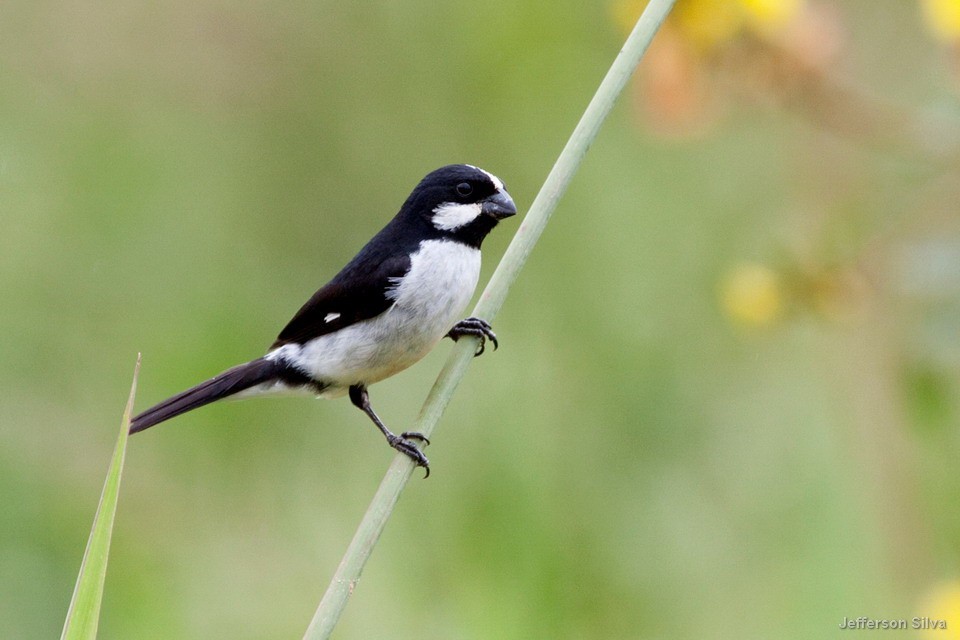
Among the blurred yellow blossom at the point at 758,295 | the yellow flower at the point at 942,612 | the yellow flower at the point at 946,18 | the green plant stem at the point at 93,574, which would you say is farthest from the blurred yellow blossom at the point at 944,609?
the green plant stem at the point at 93,574

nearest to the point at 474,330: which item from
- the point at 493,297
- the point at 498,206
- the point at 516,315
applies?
the point at 498,206

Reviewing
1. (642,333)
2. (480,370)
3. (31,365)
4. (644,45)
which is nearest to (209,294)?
(31,365)

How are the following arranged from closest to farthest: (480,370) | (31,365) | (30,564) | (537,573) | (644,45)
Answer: (644,45) → (537,573) → (30,564) → (480,370) → (31,365)

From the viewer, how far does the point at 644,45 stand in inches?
78.1

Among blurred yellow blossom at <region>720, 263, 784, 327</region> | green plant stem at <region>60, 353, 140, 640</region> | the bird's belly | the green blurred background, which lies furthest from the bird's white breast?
green plant stem at <region>60, 353, 140, 640</region>

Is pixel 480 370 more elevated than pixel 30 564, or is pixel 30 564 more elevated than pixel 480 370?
pixel 480 370

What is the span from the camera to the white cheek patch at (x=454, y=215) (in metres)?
3.01

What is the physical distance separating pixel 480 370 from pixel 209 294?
1.08 metres

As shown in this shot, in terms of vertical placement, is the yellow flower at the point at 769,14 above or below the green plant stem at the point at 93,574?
above

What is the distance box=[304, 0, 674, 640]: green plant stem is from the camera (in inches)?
66.6

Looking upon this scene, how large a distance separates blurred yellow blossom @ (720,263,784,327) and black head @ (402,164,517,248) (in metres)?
0.62

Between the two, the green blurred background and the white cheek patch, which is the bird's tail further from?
the white cheek patch

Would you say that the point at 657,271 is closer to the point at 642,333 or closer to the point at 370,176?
the point at 642,333

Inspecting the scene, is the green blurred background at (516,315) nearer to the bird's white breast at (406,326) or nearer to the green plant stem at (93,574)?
the bird's white breast at (406,326)
